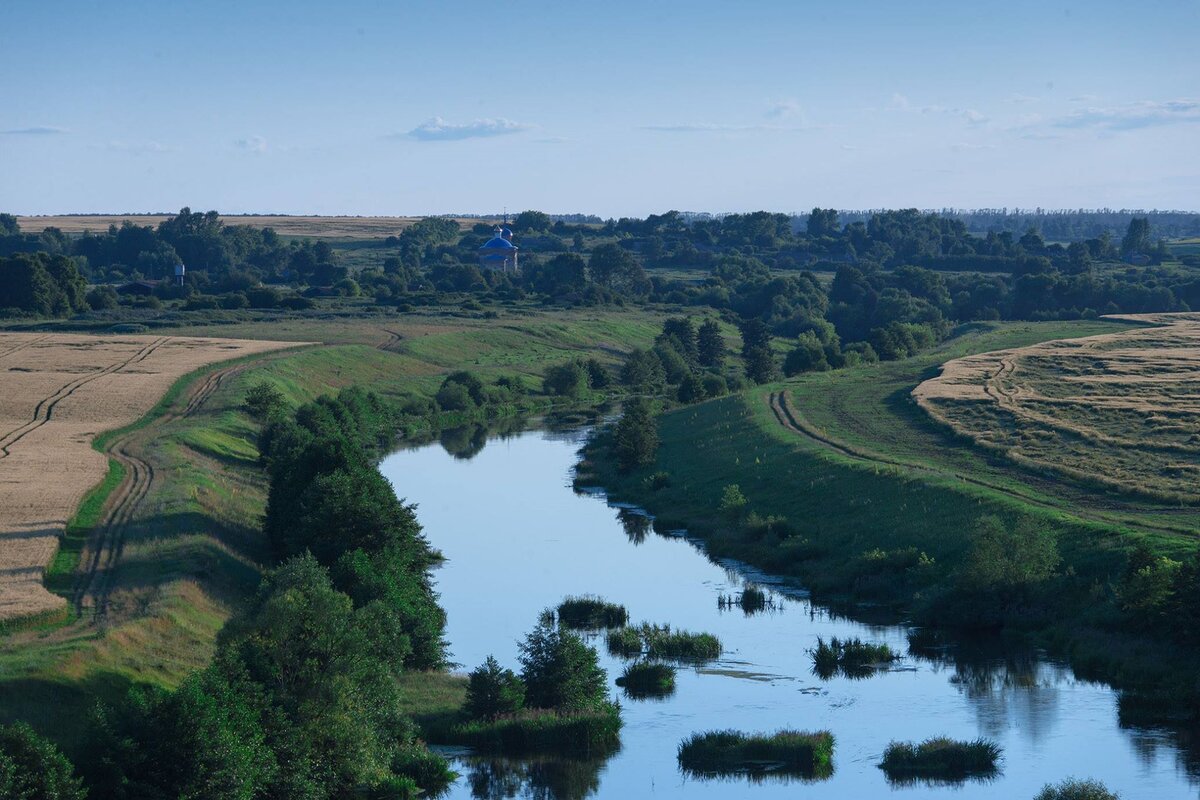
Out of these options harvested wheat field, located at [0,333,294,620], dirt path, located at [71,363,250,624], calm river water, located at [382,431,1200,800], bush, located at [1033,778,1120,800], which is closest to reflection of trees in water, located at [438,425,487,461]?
dirt path, located at [71,363,250,624]

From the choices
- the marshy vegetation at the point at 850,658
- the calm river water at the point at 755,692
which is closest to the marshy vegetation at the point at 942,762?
the calm river water at the point at 755,692

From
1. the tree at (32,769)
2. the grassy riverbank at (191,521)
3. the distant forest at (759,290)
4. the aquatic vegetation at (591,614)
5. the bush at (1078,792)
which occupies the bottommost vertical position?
the aquatic vegetation at (591,614)

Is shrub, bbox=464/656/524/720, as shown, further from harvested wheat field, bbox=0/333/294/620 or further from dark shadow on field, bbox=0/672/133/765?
harvested wheat field, bbox=0/333/294/620

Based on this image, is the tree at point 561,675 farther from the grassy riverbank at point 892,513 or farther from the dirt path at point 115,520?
the grassy riverbank at point 892,513

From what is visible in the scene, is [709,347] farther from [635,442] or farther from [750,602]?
[750,602]

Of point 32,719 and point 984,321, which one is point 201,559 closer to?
point 32,719

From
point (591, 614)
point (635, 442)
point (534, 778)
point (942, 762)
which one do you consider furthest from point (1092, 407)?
point (534, 778)
